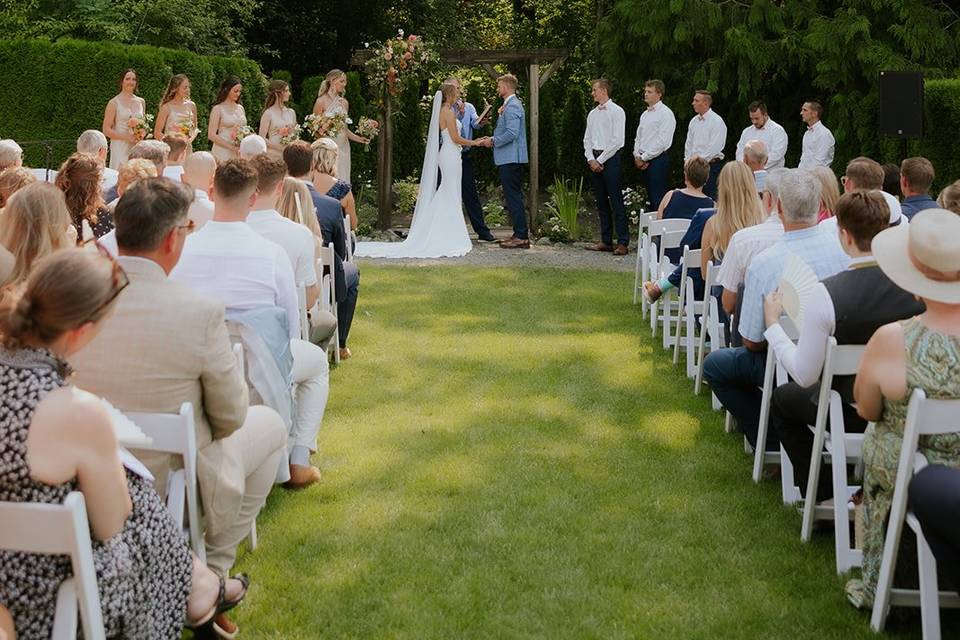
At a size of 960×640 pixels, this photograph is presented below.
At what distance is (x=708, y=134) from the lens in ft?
47.6

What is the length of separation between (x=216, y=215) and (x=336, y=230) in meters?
2.79


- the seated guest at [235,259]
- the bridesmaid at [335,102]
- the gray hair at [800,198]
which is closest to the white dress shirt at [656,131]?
the bridesmaid at [335,102]

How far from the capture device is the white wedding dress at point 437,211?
46.1 feet

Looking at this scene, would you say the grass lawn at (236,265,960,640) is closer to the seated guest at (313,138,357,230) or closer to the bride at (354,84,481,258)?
the seated guest at (313,138,357,230)

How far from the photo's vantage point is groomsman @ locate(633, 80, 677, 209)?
14031mm

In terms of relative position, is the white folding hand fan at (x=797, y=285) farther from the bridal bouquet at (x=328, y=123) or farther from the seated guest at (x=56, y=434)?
the bridal bouquet at (x=328, y=123)

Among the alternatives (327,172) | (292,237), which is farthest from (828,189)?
(327,172)

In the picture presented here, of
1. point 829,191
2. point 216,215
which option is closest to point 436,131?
point 829,191

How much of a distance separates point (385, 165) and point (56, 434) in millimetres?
12936

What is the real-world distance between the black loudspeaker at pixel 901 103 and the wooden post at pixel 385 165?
20.1 ft

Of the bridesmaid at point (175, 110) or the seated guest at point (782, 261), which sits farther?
the bridesmaid at point (175, 110)

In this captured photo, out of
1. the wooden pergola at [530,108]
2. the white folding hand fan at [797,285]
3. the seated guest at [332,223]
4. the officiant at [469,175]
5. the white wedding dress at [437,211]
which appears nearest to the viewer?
the white folding hand fan at [797,285]

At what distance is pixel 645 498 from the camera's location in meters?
5.50

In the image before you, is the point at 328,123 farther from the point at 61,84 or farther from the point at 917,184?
the point at 917,184
